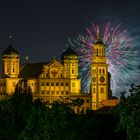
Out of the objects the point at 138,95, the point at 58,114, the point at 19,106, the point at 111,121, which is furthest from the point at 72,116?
the point at 111,121

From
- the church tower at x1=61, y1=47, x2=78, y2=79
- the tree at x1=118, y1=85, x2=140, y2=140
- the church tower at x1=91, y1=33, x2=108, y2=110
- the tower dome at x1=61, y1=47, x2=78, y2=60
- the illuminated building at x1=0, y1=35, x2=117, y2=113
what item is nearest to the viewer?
the tree at x1=118, y1=85, x2=140, y2=140

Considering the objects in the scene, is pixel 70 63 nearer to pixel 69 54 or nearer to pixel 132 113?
pixel 69 54

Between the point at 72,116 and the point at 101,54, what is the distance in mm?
104651

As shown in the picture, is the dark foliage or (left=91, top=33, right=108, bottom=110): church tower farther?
(left=91, top=33, right=108, bottom=110): church tower

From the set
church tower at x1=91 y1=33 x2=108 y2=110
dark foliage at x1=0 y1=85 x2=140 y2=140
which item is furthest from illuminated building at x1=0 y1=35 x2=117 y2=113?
dark foliage at x1=0 y1=85 x2=140 y2=140

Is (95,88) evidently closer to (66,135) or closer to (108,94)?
(108,94)

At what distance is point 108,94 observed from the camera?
147m

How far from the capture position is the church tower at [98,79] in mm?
144875

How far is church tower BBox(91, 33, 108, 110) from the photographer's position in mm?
144875

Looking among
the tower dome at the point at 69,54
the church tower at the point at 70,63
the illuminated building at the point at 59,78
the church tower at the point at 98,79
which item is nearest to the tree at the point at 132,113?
the illuminated building at the point at 59,78

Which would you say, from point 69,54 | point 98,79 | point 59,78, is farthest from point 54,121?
point 69,54

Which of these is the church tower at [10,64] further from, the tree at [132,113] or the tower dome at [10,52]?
the tree at [132,113]

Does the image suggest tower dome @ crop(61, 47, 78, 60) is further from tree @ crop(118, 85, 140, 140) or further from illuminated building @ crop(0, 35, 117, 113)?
tree @ crop(118, 85, 140, 140)

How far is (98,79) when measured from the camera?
478 ft
